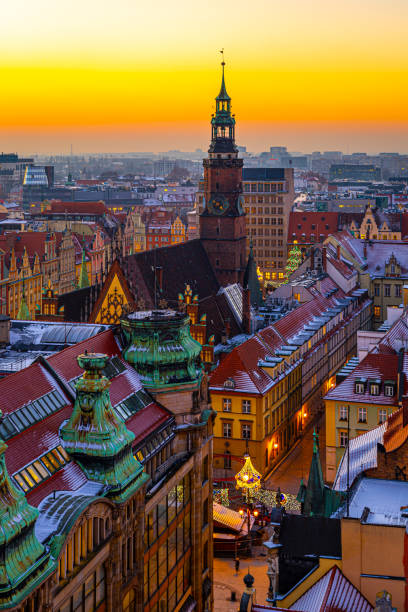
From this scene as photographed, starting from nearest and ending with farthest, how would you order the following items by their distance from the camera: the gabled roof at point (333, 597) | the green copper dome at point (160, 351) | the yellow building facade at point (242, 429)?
the gabled roof at point (333, 597)
the green copper dome at point (160, 351)
the yellow building facade at point (242, 429)

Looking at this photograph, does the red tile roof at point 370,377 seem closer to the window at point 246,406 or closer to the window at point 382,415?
the window at point 382,415

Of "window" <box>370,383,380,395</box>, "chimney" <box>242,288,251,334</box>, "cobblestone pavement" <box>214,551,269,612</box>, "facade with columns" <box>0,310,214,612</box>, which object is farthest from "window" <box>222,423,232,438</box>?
"facade with columns" <box>0,310,214,612</box>

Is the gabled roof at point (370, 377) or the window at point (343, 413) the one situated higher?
the gabled roof at point (370, 377)

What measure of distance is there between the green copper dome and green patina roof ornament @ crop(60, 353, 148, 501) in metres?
12.2

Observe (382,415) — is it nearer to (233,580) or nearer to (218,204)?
(233,580)

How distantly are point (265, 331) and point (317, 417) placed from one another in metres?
13.8

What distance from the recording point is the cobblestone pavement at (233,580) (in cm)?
6330

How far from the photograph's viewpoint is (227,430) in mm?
86562

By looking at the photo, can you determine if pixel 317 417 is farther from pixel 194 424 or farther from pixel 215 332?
pixel 194 424

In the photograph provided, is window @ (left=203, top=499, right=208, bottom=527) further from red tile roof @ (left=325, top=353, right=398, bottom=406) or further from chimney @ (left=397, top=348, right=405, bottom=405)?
chimney @ (left=397, top=348, right=405, bottom=405)

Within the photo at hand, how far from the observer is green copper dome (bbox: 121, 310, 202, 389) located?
55.9m

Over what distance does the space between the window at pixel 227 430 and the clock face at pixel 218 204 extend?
41965mm

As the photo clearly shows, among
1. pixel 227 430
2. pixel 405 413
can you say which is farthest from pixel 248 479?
pixel 405 413

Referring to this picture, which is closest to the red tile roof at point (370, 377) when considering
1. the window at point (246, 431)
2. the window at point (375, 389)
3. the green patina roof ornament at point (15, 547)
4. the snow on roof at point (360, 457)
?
the window at point (375, 389)
